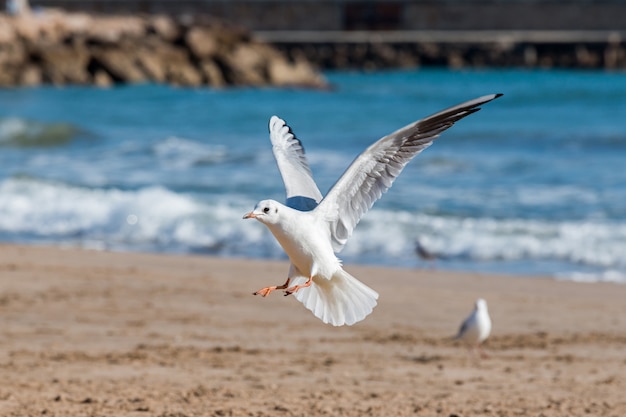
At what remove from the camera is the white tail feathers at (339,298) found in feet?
18.4

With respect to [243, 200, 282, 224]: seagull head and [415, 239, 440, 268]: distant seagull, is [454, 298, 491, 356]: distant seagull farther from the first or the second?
[415, 239, 440, 268]: distant seagull

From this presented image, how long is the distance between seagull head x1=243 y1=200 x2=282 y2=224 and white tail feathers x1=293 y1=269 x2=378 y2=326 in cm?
52

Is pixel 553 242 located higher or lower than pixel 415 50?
lower

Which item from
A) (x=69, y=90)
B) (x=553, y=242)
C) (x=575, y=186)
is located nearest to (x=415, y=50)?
(x=69, y=90)

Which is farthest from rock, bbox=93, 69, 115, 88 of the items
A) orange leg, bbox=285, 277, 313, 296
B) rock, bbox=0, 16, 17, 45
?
orange leg, bbox=285, 277, 313, 296

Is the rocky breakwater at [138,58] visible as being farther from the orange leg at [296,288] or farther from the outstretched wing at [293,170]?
the orange leg at [296,288]

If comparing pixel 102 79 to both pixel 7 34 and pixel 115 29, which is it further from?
pixel 115 29

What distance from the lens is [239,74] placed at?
133ft

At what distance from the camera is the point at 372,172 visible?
5.59 metres

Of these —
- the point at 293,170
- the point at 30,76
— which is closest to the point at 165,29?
the point at 30,76

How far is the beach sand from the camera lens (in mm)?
6039

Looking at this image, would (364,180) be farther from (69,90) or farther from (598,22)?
(598,22)

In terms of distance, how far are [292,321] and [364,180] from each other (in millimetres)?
2864

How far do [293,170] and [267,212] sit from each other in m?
0.86
